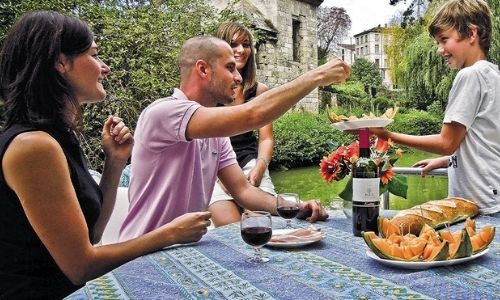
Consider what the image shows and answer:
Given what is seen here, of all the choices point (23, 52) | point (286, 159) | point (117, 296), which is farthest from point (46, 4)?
point (286, 159)

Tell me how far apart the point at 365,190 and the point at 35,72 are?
1139 mm

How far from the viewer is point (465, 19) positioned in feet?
8.03

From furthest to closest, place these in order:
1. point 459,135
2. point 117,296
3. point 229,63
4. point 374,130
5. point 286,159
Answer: point 286,159, point 229,63, point 459,135, point 374,130, point 117,296

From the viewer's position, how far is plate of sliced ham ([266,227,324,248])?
174 cm

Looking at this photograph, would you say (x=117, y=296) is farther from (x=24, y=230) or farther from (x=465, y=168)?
(x=465, y=168)

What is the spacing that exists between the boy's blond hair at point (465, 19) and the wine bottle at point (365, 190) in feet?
3.41

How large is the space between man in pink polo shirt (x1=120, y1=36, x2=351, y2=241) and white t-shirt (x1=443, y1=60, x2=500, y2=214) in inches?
28.4

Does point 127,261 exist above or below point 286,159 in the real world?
above

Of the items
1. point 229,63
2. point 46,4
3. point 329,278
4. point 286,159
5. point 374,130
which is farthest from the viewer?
point 286,159

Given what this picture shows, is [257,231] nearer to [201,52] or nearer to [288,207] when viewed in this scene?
[288,207]

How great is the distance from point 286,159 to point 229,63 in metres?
13.8

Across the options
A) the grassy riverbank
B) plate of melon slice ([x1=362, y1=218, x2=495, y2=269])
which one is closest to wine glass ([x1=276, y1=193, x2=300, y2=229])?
plate of melon slice ([x1=362, y1=218, x2=495, y2=269])

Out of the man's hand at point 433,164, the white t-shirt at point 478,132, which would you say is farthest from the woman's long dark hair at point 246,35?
the white t-shirt at point 478,132

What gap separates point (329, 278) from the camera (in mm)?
1375
